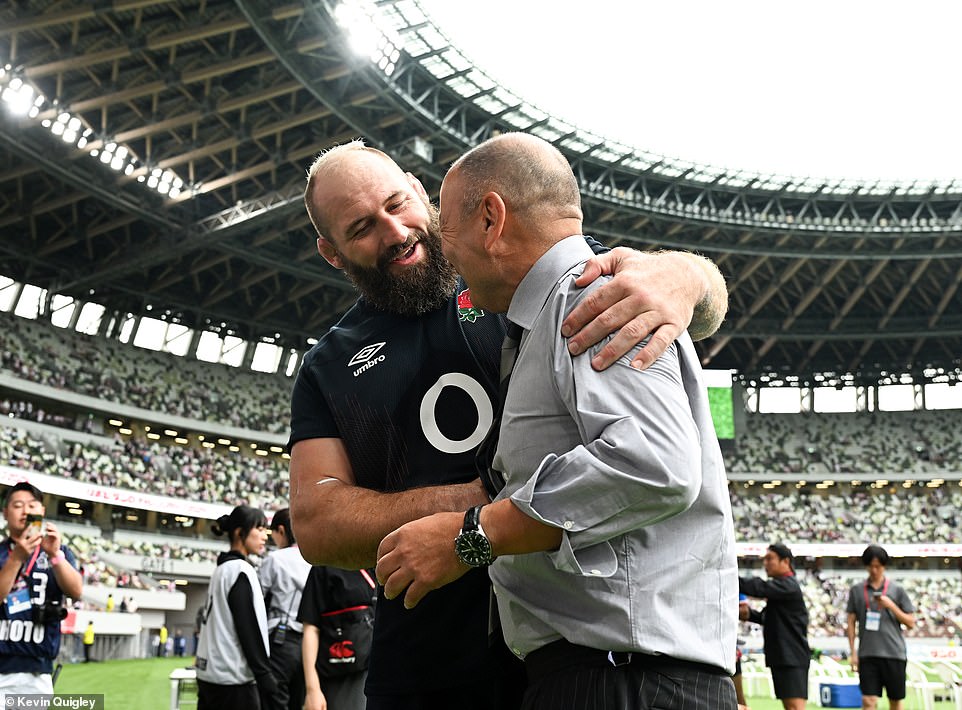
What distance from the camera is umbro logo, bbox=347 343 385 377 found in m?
3.05

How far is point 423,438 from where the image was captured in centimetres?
292

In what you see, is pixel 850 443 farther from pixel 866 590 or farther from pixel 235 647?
pixel 235 647

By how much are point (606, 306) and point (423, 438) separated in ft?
3.30

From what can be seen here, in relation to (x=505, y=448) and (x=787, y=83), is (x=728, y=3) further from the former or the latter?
(x=505, y=448)

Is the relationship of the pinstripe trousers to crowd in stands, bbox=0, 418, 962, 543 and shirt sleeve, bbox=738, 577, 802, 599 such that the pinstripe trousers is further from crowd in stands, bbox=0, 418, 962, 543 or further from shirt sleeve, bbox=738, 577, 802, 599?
crowd in stands, bbox=0, 418, 962, 543

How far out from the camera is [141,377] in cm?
4419

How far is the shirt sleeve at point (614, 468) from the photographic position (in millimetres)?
1906

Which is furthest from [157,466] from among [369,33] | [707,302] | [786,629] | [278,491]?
[707,302]

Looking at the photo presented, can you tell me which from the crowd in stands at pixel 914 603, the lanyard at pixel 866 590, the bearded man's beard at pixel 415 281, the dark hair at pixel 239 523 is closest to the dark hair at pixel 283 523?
the dark hair at pixel 239 523

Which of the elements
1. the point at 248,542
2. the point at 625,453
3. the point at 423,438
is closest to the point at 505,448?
the point at 625,453

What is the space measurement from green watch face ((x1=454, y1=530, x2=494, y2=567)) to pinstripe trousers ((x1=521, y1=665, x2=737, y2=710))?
36 centimetres

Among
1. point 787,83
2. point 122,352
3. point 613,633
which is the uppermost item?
point 787,83

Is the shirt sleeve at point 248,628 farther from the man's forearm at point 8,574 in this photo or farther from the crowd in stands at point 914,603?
the crowd in stands at point 914,603

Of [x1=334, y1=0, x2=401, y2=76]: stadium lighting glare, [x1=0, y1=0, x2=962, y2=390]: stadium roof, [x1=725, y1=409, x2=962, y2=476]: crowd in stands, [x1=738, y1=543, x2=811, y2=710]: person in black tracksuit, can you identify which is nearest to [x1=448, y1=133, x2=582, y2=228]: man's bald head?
[x1=738, y1=543, x2=811, y2=710]: person in black tracksuit
